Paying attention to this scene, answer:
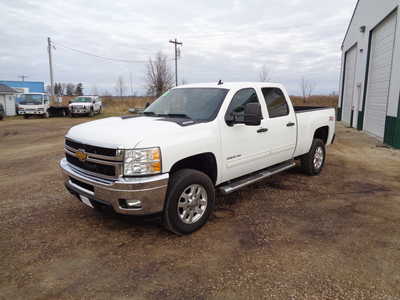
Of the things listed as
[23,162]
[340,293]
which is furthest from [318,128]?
[23,162]

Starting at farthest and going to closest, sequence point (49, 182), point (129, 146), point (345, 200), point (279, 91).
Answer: point (49, 182) < point (279, 91) < point (345, 200) < point (129, 146)

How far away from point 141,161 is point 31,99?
1029 inches

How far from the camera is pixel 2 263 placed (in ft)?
10.2

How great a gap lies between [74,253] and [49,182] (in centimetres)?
320

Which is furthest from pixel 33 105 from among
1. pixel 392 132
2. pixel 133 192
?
pixel 133 192

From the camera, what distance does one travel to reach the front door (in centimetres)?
395

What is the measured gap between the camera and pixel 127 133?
3260 mm

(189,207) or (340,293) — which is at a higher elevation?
(189,207)

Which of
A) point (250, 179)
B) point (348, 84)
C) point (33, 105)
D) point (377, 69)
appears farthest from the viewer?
point (33, 105)

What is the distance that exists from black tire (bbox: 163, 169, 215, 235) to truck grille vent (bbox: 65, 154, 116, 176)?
0.69 m

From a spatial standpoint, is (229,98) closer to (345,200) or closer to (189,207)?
(189,207)

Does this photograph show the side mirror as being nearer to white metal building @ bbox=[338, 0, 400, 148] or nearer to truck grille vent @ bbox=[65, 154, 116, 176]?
truck grille vent @ bbox=[65, 154, 116, 176]

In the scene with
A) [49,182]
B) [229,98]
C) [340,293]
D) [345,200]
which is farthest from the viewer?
[49,182]

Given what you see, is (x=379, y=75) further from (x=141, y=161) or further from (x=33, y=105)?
(x=33, y=105)
